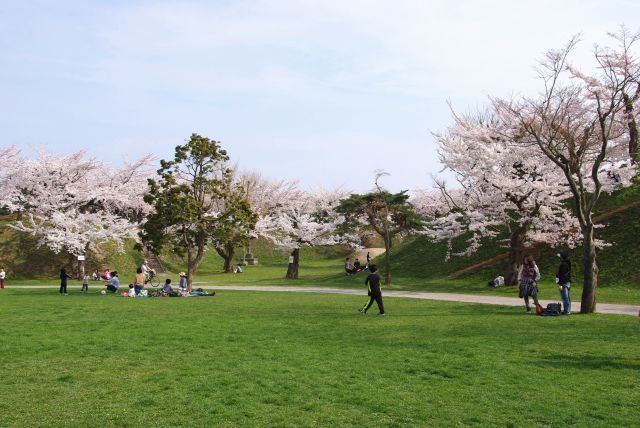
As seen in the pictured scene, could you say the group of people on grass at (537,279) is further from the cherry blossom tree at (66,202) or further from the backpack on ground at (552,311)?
the cherry blossom tree at (66,202)

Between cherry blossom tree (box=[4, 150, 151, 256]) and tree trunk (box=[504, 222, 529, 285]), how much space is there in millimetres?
29664

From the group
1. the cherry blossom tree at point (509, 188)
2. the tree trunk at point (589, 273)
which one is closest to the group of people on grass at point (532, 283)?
the tree trunk at point (589, 273)

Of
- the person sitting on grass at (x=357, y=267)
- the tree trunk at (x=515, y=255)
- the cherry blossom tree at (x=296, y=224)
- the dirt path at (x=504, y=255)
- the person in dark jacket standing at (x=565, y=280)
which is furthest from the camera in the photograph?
the cherry blossom tree at (x=296, y=224)

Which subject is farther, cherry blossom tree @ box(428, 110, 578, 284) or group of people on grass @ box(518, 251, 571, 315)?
cherry blossom tree @ box(428, 110, 578, 284)

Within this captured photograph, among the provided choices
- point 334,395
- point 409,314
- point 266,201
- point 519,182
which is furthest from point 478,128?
point 266,201

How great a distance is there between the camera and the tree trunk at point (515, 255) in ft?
104

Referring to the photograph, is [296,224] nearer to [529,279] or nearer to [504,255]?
[504,255]

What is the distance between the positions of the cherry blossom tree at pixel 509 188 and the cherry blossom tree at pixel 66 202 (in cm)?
2720

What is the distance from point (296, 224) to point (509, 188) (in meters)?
24.3

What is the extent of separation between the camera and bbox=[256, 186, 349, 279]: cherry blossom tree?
48.0 meters

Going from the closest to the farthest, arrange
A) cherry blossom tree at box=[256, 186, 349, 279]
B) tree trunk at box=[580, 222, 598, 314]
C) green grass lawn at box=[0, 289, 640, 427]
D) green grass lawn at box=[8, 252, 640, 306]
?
1. green grass lawn at box=[0, 289, 640, 427]
2. tree trunk at box=[580, 222, 598, 314]
3. green grass lawn at box=[8, 252, 640, 306]
4. cherry blossom tree at box=[256, 186, 349, 279]

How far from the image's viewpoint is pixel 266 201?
69.1 m

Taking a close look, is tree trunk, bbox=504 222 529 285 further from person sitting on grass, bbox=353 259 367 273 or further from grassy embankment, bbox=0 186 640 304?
person sitting on grass, bbox=353 259 367 273

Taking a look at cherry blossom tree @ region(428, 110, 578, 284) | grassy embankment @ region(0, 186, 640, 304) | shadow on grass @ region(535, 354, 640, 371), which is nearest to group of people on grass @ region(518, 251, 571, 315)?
grassy embankment @ region(0, 186, 640, 304)
